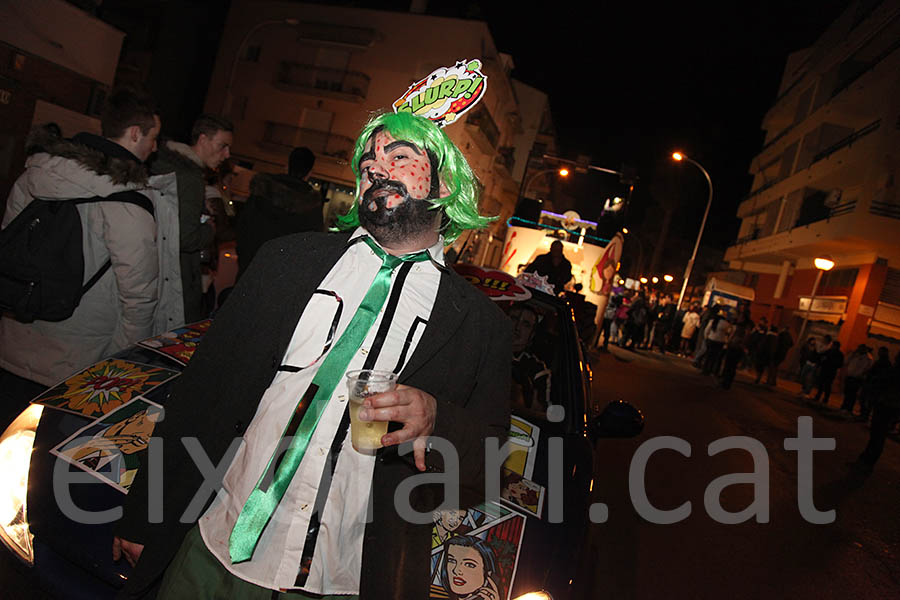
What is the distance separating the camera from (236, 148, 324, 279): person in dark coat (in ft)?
15.1

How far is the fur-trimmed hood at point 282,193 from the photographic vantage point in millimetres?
4605

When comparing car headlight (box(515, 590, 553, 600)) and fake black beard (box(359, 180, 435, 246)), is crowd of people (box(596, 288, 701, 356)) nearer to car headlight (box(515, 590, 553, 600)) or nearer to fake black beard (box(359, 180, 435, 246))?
car headlight (box(515, 590, 553, 600))

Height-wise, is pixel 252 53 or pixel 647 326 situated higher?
pixel 252 53

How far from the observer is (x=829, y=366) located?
14.7 meters

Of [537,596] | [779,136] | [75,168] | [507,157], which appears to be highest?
[779,136]

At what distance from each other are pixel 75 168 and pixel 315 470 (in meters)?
2.14

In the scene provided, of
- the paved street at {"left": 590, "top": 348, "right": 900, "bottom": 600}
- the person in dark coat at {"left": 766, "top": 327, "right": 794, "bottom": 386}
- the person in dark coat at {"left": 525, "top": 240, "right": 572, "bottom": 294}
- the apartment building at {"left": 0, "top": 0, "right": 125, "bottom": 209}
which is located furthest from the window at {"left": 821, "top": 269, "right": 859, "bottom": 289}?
the apartment building at {"left": 0, "top": 0, "right": 125, "bottom": 209}

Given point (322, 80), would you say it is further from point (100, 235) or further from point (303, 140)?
point (100, 235)

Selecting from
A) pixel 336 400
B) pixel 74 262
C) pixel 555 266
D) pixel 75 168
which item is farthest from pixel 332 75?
pixel 336 400

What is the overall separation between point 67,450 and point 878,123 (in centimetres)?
2409

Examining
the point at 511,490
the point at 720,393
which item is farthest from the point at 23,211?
the point at 720,393

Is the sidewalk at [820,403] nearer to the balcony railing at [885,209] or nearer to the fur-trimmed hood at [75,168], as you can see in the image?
the balcony railing at [885,209]

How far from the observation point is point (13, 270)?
8.38ft

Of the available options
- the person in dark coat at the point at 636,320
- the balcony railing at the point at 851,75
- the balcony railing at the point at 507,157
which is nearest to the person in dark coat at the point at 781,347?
the person in dark coat at the point at 636,320
